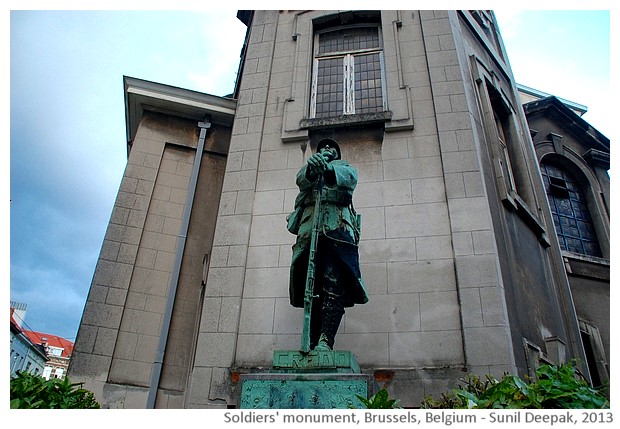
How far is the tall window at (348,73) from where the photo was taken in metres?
10.0

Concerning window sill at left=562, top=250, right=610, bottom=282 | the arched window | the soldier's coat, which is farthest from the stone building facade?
the arched window

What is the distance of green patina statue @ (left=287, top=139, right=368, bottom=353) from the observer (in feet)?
16.5

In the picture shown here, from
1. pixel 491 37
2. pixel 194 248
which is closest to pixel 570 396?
pixel 194 248

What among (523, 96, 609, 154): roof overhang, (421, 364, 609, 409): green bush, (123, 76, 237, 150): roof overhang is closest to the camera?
(421, 364, 609, 409): green bush

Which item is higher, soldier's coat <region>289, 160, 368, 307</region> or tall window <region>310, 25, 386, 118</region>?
tall window <region>310, 25, 386, 118</region>

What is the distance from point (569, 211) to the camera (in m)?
14.7

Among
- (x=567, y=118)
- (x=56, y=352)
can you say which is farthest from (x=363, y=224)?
(x=56, y=352)

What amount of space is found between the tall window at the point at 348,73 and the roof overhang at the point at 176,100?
208cm

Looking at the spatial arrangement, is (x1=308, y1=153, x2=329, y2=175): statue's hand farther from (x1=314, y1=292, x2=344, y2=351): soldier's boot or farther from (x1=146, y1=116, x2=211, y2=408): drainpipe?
(x1=146, y1=116, x2=211, y2=408): drainpipe

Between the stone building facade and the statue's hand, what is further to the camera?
the stone building facade

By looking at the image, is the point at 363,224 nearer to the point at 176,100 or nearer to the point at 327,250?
the point at 327,250

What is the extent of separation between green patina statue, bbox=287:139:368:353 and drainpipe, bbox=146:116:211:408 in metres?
3.97

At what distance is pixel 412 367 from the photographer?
6.64 metres

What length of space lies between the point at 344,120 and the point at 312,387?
603 centimetres
